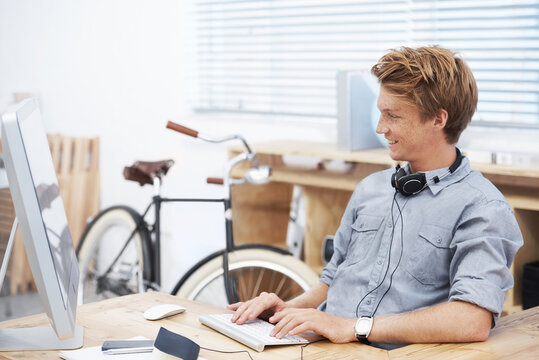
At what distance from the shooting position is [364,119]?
294cm

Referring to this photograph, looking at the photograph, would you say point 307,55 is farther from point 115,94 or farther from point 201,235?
point 115,94

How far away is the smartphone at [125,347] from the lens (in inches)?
58.2

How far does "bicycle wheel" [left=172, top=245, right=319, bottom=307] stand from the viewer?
2.87 metres

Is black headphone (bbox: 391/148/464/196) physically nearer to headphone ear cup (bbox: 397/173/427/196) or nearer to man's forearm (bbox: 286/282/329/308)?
headphone ear cup (bbox: 397/173/427/196)

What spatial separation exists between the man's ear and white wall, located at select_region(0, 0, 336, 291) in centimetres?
169

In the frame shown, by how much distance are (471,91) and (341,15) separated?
1775 millimetres

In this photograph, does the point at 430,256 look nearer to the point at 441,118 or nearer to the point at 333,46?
the point at 441,118

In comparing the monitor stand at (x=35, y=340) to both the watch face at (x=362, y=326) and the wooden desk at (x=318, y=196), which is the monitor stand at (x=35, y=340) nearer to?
the watch face at (x=362, y=326)

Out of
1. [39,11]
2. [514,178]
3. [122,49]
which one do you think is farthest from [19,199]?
[39,11]

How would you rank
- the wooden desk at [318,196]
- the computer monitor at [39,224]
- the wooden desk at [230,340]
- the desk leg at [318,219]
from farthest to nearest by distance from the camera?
the desk leg at [318,219] → the wooden desk at [318,196] → the wooden desk at [230,340] → the computer monitor at [39,224]

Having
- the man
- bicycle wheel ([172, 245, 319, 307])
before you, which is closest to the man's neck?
the man

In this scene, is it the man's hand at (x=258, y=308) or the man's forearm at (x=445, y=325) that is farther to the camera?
the man's hand at (x=258, y=308)

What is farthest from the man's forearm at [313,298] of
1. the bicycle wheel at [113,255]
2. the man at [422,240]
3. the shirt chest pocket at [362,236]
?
the bicycle wheel at [113,255]

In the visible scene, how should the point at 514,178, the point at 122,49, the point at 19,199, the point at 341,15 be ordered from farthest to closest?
the point at 122,49
the point at 341,15
the point at 514,178
the point at 19,199
